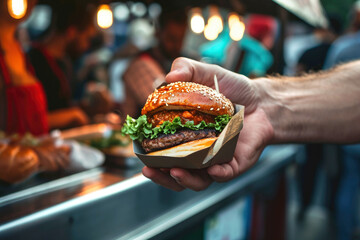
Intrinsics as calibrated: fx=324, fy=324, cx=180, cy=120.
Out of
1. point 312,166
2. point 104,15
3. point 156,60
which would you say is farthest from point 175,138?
point 312,166

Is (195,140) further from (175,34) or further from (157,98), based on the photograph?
(175,34)

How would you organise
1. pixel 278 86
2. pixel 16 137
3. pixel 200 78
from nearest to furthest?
pixel 200 78, pixel 278 86, pixel 16 137

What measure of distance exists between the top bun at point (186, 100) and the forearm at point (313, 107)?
56cm

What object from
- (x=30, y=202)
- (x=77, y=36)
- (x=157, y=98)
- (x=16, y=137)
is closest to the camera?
(x=157, y=98)

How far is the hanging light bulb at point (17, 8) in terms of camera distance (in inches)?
103

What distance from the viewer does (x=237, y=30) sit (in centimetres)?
504

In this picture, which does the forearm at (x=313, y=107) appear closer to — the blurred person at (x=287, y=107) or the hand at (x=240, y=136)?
the blurred person at (x=287, y=107)

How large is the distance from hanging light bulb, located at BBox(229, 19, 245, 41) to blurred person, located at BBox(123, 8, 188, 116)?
1.01 metres

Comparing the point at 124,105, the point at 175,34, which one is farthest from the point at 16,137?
the point at 175,34

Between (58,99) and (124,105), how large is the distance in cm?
99

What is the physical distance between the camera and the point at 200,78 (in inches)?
69.7

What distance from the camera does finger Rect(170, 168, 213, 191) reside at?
4.92 ft

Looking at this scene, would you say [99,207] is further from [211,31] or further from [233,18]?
[211,31]

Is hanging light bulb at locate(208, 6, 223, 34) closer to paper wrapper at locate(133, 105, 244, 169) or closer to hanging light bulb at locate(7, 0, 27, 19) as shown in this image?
hanging light bulb at locate(7, 0, 27, 19)
